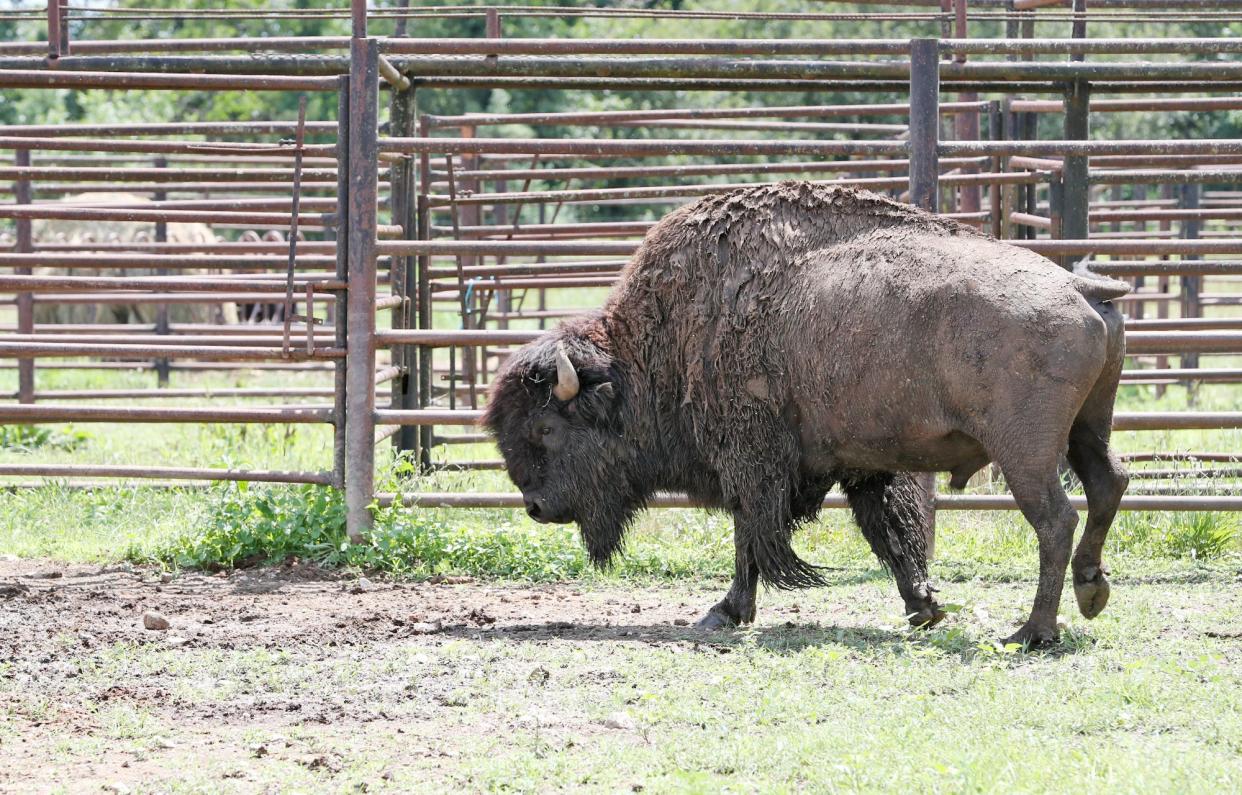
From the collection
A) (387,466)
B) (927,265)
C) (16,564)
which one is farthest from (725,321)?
(16,564)

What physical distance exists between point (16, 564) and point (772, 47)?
4735 millimetres

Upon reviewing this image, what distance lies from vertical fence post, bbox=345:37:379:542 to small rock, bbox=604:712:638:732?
10.4 feet

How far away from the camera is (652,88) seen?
751cm

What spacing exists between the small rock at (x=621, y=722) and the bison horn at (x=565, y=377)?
6.44ft

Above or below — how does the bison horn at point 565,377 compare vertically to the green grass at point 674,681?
above

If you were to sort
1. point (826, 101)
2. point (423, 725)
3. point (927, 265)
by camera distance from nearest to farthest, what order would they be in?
point (423, 725) → point (927, 265) → point (826, 101)

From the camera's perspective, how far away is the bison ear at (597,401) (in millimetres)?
6137

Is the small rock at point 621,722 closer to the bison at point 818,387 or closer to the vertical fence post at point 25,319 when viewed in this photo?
the bison at point 818,387

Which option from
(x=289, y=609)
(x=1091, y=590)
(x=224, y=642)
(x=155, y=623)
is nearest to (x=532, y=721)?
(x=224, y=642)

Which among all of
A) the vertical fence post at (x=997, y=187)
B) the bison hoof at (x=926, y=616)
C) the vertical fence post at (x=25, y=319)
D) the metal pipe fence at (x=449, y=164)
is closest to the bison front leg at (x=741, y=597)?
the bison hoof at (x=926, y=616)

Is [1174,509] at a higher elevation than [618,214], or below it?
below

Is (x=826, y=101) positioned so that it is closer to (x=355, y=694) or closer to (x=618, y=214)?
(x=618, y=214)

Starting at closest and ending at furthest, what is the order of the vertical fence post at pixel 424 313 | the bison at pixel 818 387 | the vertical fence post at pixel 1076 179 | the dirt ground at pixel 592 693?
the dirt ground at pixel 592 693
the bison at pixel 818 387
the vertical fence post at pixel 1076 179
the vertical fence post at pixel 424 313

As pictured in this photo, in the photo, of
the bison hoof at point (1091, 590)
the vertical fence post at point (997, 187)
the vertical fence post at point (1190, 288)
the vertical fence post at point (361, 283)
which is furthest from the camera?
the vertical fence post at point (1190, 288)
